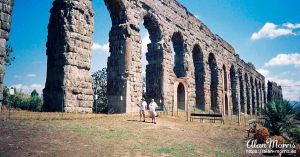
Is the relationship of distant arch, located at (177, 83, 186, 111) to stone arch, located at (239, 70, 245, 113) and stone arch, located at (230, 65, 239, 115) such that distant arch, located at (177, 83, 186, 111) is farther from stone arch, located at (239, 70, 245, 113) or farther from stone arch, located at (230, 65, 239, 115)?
stone arch, located at (239, 70, 245, 113)

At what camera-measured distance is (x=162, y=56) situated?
1844 cm

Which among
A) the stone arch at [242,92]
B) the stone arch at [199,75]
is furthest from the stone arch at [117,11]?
the stone arch at [242,92]

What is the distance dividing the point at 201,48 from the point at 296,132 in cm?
1674

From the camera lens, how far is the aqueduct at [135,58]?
38.8 feet

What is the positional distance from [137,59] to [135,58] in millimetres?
199

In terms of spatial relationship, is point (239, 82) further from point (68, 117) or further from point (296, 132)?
point (68, 117)

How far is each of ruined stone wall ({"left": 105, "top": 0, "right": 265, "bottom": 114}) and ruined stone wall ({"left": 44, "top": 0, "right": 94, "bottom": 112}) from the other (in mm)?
2746

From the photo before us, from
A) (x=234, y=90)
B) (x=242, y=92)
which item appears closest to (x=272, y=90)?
(x=242, y=92)

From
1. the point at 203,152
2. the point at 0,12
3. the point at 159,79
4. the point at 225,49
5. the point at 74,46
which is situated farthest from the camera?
the point at 225,49

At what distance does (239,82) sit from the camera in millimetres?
36906

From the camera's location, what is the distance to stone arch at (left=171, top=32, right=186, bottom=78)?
70.6ft

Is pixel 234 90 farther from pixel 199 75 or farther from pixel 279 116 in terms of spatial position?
pixel 279 116

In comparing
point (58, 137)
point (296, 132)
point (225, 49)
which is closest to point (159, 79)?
point (296, 132)

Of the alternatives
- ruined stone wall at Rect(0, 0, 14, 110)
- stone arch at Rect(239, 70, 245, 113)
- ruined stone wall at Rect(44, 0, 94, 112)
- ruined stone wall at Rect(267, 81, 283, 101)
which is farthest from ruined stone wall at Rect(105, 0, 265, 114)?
ruined stone wall at Rect(267, 81, 283, 101)
